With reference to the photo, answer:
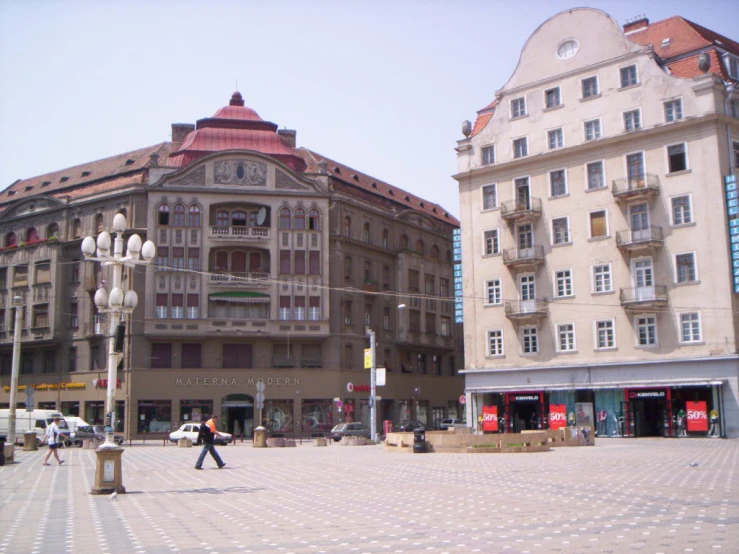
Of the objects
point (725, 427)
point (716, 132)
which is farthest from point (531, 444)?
point (716, 132)

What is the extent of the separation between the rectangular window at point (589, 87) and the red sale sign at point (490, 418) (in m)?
19.5

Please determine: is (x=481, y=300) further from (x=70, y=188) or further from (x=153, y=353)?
(x=70, y=188)

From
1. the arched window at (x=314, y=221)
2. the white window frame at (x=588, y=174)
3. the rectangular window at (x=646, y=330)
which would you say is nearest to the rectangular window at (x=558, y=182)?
the white window frame at (x=588, y=174)

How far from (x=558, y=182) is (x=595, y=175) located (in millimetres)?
2364

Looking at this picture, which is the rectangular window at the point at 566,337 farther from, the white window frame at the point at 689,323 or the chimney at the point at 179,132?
the chimney at the point at 179,132

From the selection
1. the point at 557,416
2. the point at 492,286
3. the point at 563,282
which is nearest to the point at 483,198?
the point at 492,286

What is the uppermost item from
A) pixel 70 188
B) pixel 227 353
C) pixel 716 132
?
pixel 70 188

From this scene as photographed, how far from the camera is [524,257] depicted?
49.7 meters

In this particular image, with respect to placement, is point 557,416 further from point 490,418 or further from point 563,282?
point 563,282

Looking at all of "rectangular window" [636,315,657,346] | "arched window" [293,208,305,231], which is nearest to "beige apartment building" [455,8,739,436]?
"rectangular window" [636,315,657,346]

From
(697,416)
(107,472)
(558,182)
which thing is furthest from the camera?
(558,182)

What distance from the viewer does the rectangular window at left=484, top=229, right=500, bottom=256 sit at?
51647 mm

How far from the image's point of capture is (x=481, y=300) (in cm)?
5197

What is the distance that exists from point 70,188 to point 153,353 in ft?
56.9
